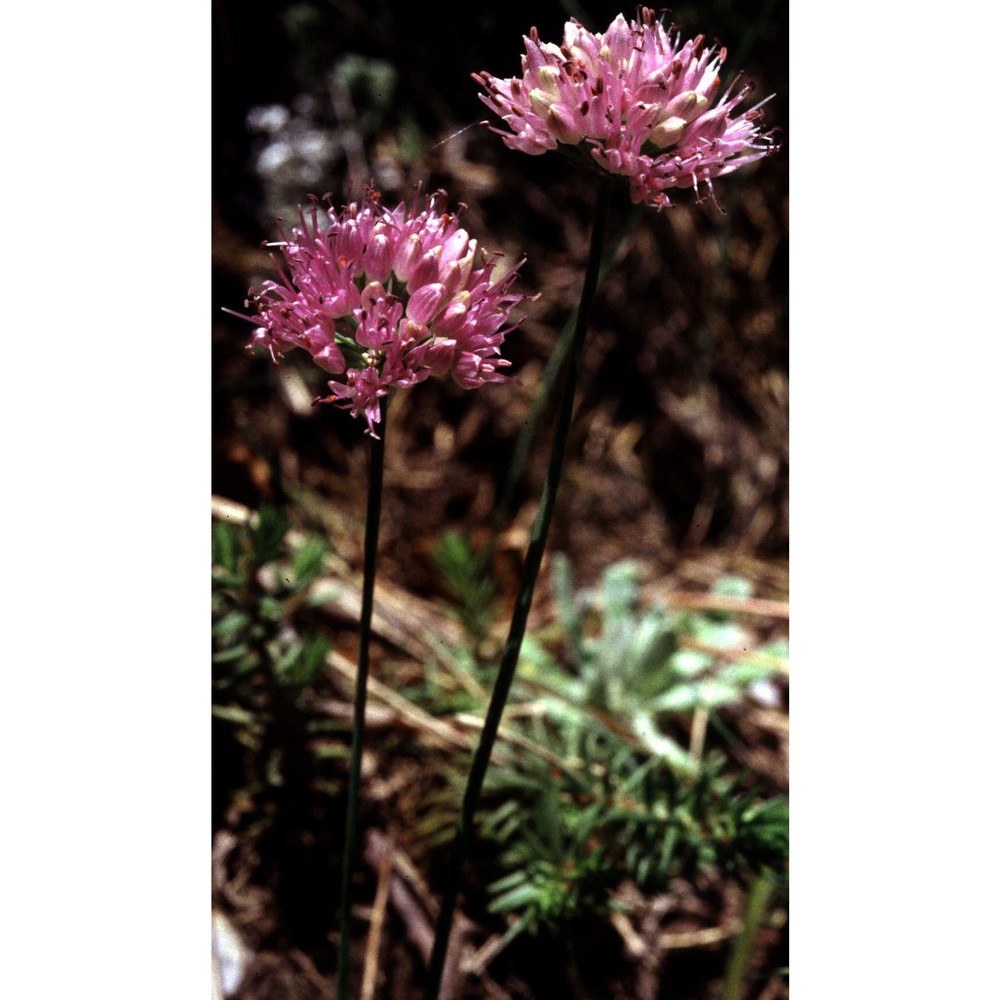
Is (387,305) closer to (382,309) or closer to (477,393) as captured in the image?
(382,309)

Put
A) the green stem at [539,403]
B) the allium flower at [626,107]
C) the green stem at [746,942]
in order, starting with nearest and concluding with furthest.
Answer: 1. the allium flower at [626,107]
2. the green stem at [746,942]
3. the green stem at [539,403]

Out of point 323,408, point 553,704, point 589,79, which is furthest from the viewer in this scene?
point 323,408

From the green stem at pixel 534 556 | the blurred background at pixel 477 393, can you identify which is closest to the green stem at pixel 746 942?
the blurred background at pixel 477 393

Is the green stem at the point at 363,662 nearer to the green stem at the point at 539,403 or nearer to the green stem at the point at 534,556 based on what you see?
the green stem at the point at 534,556

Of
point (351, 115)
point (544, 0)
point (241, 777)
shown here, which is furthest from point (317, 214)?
point (351, 115)

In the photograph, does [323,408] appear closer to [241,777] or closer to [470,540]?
[470,540]
